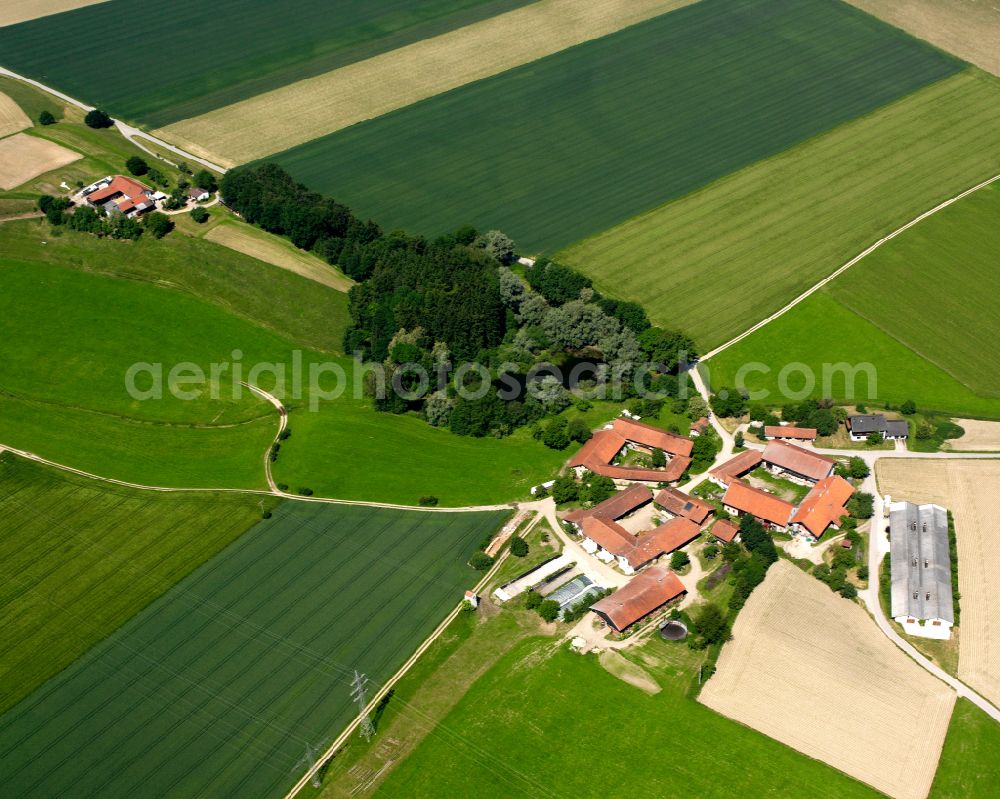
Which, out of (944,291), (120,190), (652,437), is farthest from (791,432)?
(120,190)

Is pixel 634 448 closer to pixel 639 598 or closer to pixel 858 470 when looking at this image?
pixel 858 470

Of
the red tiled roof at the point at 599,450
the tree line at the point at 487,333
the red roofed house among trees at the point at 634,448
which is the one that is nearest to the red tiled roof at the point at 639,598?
the red roofed house among trees at the point at 634,448

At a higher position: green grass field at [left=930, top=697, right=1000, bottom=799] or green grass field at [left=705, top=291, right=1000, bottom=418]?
green grass field at [left=705, top=291, right=1000, bottom=418]

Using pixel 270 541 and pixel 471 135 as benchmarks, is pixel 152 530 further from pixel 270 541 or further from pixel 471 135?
pixel 471 135

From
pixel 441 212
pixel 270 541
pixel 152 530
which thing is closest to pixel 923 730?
pixel 270 541

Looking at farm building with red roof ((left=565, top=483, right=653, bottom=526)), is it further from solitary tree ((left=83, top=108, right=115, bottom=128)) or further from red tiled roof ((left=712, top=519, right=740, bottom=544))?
solitary tree ((left=83, top=108, right=115, bottom=128))

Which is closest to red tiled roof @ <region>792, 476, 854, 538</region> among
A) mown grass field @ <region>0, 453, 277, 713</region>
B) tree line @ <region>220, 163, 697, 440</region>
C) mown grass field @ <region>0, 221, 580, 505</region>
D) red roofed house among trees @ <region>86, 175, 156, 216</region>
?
tree line @ <region>220, 163, 697, 440</region>

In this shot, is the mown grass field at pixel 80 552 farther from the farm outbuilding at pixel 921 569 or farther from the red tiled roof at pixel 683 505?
the farm outbuilding at pixel 921 569
